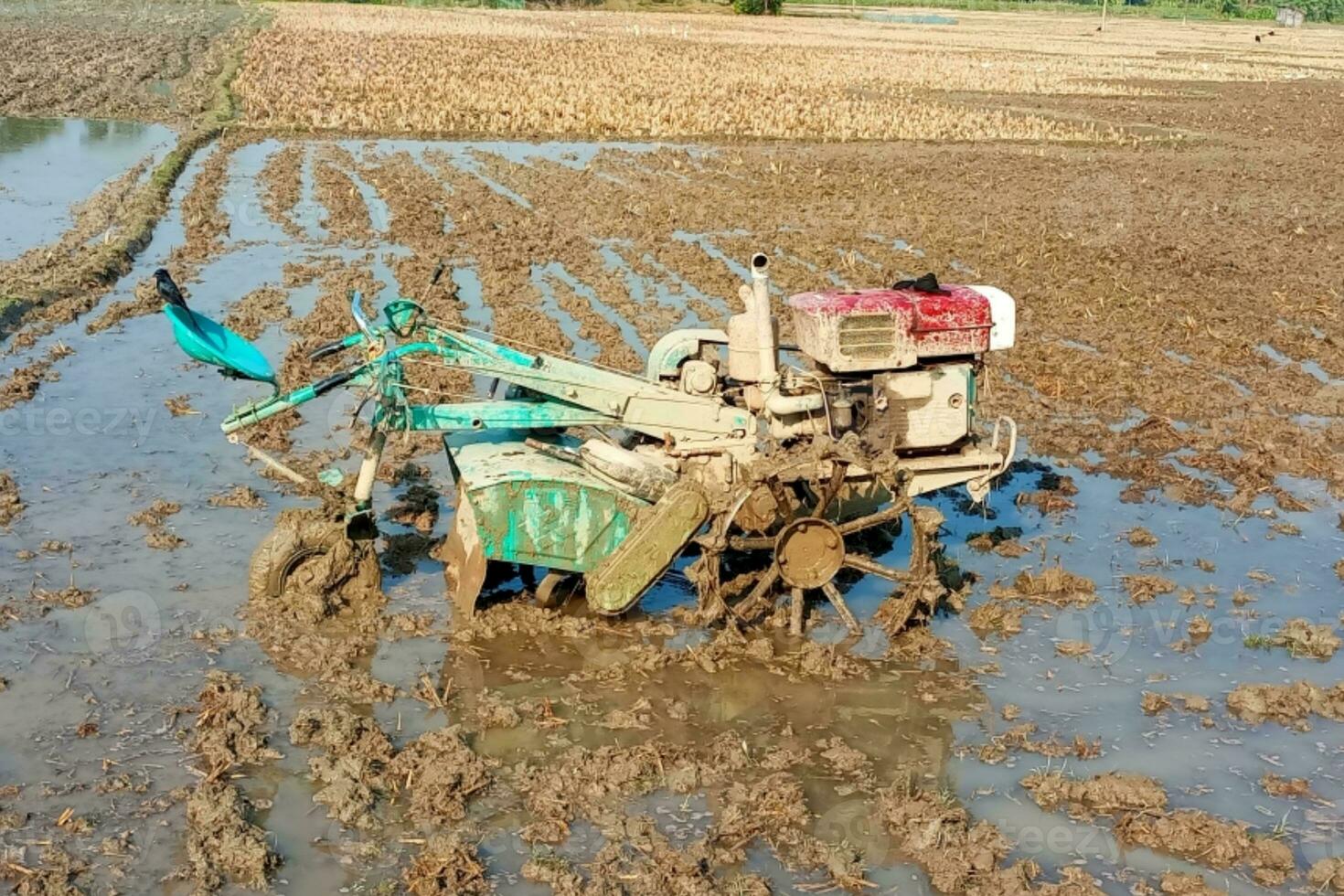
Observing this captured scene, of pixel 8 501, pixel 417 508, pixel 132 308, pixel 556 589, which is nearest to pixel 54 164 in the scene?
pixel 132 308

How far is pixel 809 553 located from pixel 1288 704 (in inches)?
97.0

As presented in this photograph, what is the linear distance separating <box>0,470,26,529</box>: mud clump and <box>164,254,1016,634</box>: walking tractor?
2083 millimetres

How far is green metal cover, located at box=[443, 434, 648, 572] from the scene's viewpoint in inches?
273

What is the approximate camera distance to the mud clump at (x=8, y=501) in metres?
8.37

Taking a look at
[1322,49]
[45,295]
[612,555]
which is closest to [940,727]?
[612,555]

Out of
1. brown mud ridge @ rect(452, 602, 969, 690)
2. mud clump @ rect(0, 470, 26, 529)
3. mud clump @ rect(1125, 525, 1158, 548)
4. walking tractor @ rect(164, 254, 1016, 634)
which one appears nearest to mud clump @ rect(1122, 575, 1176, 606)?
mud clump @ rect(1125, 525, 1158, 548)

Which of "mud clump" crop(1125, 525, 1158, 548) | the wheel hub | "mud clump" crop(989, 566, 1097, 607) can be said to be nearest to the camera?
the wheel hub

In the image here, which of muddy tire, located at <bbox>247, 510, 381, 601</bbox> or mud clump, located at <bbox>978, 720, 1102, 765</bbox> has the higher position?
muddy tire, located at <bbox>247, 510, 381, 601</bbox>

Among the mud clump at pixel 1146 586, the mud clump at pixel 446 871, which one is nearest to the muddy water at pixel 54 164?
the mud clump at pixel 446 871

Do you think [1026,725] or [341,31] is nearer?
[1026,725]

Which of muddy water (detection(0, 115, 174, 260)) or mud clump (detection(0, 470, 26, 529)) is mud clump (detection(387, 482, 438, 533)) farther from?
muddy water (detection(0, 115, 174, 260))

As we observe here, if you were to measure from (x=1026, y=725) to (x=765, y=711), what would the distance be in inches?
49.1

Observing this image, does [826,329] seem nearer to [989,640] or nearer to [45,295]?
[989,640]

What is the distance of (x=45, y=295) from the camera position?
13102 mm
